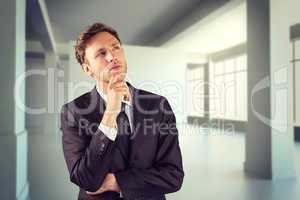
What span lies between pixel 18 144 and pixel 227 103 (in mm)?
11463

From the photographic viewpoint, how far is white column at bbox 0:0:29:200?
3.28m

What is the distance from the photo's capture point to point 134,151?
1.03 m

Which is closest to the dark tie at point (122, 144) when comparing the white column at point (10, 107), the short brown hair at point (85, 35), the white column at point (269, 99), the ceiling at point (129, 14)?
the short brown hair at point (85, 35)

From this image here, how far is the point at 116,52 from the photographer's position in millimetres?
1012

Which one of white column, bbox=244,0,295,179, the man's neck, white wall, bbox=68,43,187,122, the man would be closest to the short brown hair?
the man

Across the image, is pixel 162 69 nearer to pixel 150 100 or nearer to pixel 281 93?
pixel 281 93

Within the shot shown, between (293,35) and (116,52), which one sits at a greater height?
(293,35)

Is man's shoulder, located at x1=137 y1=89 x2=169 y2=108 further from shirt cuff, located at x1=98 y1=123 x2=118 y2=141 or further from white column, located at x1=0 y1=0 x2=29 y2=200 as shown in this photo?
white column, located at x1=0 y1=0 x2=29 y2=200

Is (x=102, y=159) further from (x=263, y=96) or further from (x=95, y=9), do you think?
(x=95, y=9)

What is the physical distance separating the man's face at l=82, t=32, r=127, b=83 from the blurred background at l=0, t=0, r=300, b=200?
36 cm

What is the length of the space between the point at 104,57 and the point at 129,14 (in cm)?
732

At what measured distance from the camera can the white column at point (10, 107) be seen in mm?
3283

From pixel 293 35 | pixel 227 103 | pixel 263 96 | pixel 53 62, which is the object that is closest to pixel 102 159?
pixel 263 96

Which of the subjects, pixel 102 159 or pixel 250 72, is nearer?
pixel 102 159
